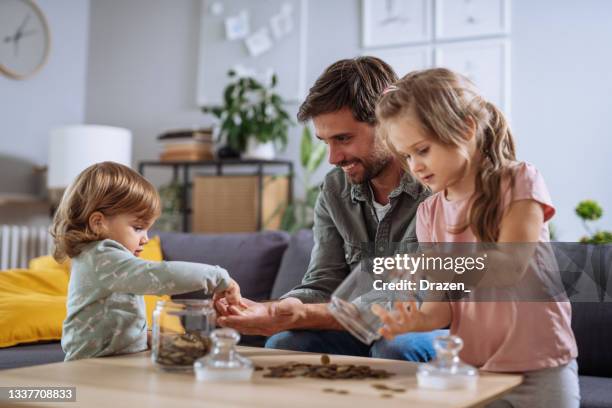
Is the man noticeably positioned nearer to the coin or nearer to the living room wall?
the coin

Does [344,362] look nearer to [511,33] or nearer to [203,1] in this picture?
[511,33]

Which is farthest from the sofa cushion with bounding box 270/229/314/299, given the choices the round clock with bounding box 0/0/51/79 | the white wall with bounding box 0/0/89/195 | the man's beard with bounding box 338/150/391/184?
the round clock with bounding box 0/0/51/79

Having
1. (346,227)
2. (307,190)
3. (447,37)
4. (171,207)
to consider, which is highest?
(447,37)

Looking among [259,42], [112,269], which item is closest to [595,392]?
[112,269]

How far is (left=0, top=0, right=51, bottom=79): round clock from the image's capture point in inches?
185

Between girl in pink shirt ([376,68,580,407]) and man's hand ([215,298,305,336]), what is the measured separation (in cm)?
39

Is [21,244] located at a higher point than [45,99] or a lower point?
lower

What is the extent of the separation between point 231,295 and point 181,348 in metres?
0.26

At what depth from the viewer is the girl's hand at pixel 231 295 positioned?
1455mm

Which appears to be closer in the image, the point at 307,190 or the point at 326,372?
the point at 326,372

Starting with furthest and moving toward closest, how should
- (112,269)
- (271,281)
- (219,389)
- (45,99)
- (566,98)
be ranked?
(45,99)
(566,98)
(271,281)
(112,269)
(219,389)

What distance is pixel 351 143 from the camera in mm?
1888

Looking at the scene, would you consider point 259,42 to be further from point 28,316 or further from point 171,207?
point 28,316

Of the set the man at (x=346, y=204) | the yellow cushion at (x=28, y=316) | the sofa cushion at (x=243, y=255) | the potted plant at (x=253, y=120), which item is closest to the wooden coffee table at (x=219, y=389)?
the man at (x=346, y=204)
